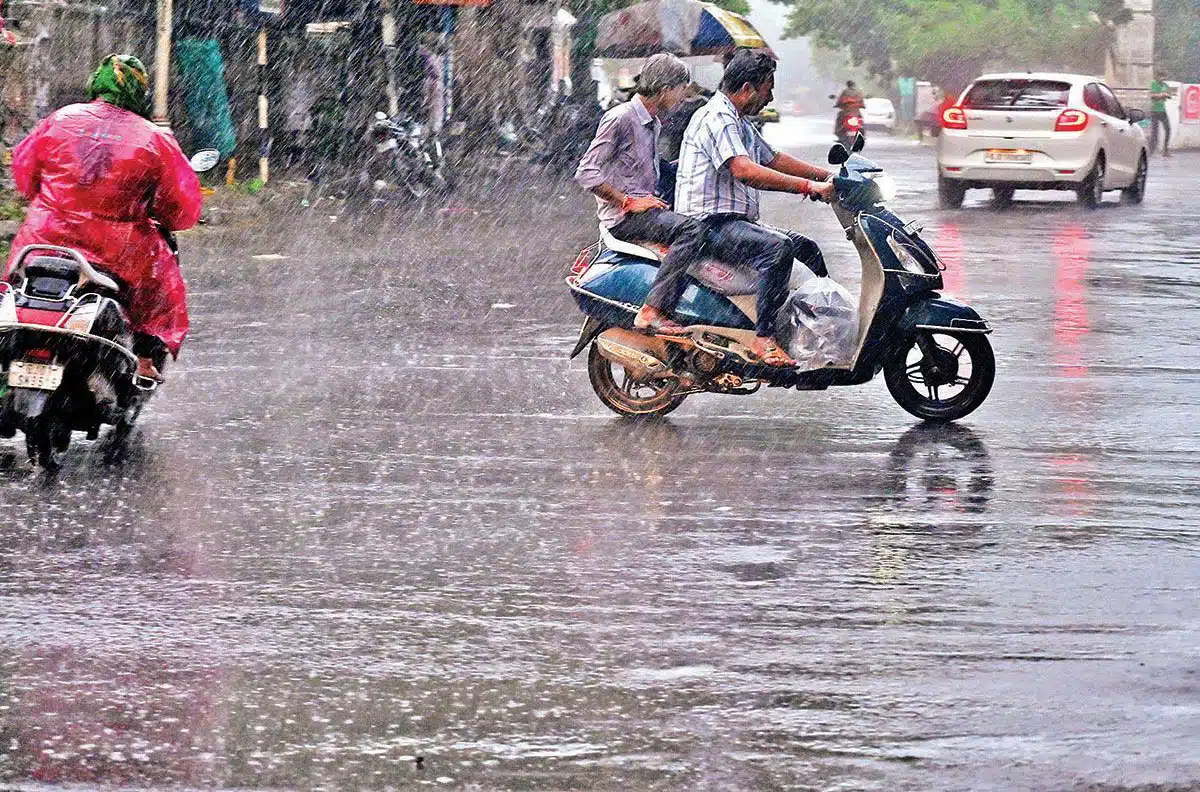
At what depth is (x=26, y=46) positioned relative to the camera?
68.0 ft

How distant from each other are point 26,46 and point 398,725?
17500mm

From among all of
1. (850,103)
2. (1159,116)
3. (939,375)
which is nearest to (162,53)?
(939,375)

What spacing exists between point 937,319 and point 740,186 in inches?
41.6

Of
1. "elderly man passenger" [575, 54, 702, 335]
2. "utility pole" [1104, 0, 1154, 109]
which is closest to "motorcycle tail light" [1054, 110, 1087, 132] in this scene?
"elderly man passenger" [575, 54, 702, 335]

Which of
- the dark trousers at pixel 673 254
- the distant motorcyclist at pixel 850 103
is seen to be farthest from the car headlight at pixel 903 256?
the distant motorcyclist at pixel 850 103

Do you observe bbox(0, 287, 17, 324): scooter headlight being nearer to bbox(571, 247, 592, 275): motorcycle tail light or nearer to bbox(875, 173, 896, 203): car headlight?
bbox(571, 247, 592, 275): motorcycle tail light

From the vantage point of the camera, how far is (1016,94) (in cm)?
2472

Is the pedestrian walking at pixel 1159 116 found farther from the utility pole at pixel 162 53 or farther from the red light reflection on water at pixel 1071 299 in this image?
the utility pole at pixel 162 53

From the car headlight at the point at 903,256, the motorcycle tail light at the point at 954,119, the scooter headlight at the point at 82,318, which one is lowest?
the motorcycle tail light at the point at 954,119

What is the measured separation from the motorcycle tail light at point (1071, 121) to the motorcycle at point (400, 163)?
7.66 metres

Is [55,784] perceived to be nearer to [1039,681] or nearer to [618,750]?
[618,750]

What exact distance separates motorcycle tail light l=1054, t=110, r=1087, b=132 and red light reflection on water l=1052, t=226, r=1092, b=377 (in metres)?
3.38

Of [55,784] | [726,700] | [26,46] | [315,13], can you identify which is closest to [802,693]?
[726,700]

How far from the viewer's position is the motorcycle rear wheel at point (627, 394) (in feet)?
30.3
